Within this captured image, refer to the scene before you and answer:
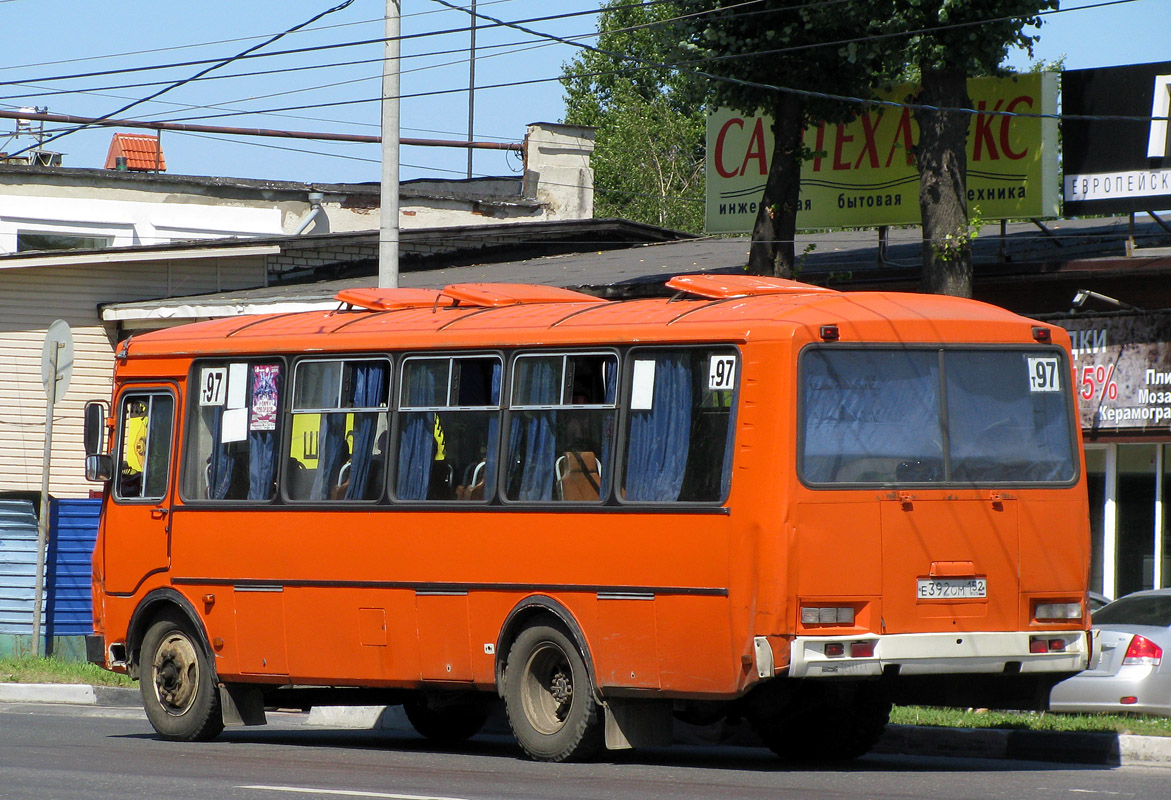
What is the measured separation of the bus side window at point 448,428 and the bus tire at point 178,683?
98.7 inches

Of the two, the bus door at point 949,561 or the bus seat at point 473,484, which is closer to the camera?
the bus door at point 949,561

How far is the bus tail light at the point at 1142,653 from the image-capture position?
12.9 m

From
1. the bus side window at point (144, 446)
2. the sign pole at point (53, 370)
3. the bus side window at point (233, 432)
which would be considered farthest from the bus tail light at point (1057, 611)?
the sign pole at point (53, 370)

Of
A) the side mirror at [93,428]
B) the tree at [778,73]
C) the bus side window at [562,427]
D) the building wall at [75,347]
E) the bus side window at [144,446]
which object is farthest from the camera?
the building wall at [75,347]

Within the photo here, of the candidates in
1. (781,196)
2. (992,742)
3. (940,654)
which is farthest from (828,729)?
(781,196)

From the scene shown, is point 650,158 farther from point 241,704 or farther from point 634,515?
point 634,515

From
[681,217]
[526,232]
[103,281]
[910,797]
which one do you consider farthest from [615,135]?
[910,797]

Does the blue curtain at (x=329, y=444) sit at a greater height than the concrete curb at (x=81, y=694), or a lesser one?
greater

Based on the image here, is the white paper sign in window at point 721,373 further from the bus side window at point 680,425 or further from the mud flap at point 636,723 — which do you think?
the mud flap at point 636,723

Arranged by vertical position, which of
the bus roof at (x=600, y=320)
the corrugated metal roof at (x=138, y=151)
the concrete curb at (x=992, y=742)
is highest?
the corrugated metal roof at (x=138, y=151)

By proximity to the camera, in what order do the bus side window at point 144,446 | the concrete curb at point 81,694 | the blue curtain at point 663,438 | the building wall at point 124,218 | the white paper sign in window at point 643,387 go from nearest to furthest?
the blue curtain at point 663,438 → the white paper sign in window at point 643,387 → the bus side window at point 144,446 → the concrete curb at point 81,694 → the building wall at point 124,218

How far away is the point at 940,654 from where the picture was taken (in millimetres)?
9734

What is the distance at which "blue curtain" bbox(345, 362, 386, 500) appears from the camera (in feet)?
38.9

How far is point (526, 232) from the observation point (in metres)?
29.2
